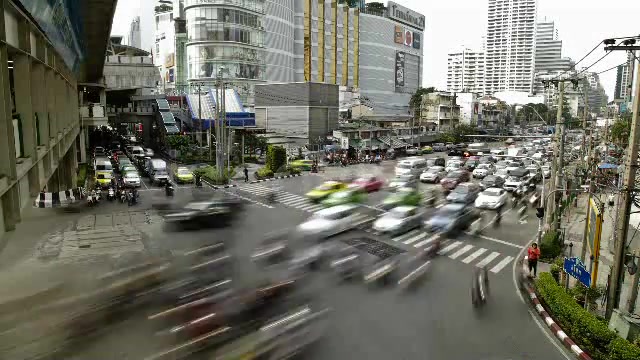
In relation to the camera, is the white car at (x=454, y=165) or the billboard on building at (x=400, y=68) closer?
the white car at (x=454, y=165)

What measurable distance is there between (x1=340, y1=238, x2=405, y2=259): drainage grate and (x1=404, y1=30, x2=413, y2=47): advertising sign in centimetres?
9566

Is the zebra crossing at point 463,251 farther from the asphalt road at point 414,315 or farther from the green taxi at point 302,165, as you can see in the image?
the green taxi at point 302,165

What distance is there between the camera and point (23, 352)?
35.3 ft

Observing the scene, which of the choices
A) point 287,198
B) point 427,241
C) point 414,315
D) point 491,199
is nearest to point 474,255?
point 427,241

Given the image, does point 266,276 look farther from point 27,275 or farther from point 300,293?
point 27,275

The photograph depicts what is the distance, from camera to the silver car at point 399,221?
2342 centimetres

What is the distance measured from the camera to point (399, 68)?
354 ft

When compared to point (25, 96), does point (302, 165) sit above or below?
below

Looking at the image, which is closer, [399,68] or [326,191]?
[326,191]

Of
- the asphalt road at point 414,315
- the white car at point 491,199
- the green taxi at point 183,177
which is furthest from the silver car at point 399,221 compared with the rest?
the green taxi at point 183,177

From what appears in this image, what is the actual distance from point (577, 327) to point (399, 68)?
331ft

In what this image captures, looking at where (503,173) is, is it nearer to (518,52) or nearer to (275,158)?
(275,158)

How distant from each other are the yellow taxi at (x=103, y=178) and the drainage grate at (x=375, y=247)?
2031 centimetres

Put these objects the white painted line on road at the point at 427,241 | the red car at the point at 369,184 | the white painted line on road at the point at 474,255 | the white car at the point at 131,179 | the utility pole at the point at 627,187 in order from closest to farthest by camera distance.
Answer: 1. the utility pole at the point at 627,187
2. the white painted line on road at the point at 474,255
3. the white painted line on road at the point at 427,241
4. the white car at the point at 131,179
5. the red car at the point at 369,184
